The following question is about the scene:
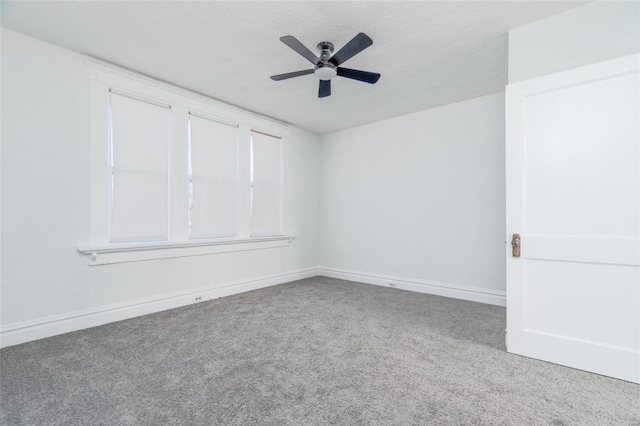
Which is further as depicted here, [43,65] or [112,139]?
[112,139]

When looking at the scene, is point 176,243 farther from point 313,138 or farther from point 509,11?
point 509,11

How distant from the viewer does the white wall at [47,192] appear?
102 inches

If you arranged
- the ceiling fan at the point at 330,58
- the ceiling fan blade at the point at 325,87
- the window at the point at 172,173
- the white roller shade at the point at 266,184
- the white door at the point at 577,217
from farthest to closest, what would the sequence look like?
the white roller shade at the point at 266,184, the window at the point at 172,173, the ceiling fan blade at the point at 325,87, the ceiling fan at the point at 330,58, the white door at the point at 577,217

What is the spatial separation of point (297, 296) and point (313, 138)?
308 cm

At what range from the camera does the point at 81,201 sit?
2.97 meters

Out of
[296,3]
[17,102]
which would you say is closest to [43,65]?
[17,102]

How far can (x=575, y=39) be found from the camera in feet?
7.57

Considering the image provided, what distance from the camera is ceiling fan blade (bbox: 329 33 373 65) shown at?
7.36 feet

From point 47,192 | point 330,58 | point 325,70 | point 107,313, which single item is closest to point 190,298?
point 107,313

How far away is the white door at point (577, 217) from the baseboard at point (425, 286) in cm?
155

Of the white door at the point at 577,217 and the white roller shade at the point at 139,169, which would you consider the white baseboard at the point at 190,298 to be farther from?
the white door at the point at 577,217

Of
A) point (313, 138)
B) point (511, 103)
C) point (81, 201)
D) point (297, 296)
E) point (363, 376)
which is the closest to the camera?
point (363, 376)

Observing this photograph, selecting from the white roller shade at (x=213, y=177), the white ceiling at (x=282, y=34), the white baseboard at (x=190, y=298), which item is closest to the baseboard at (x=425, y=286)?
the white baseboard at (x=190, y=298)

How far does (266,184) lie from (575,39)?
397 centimetres
